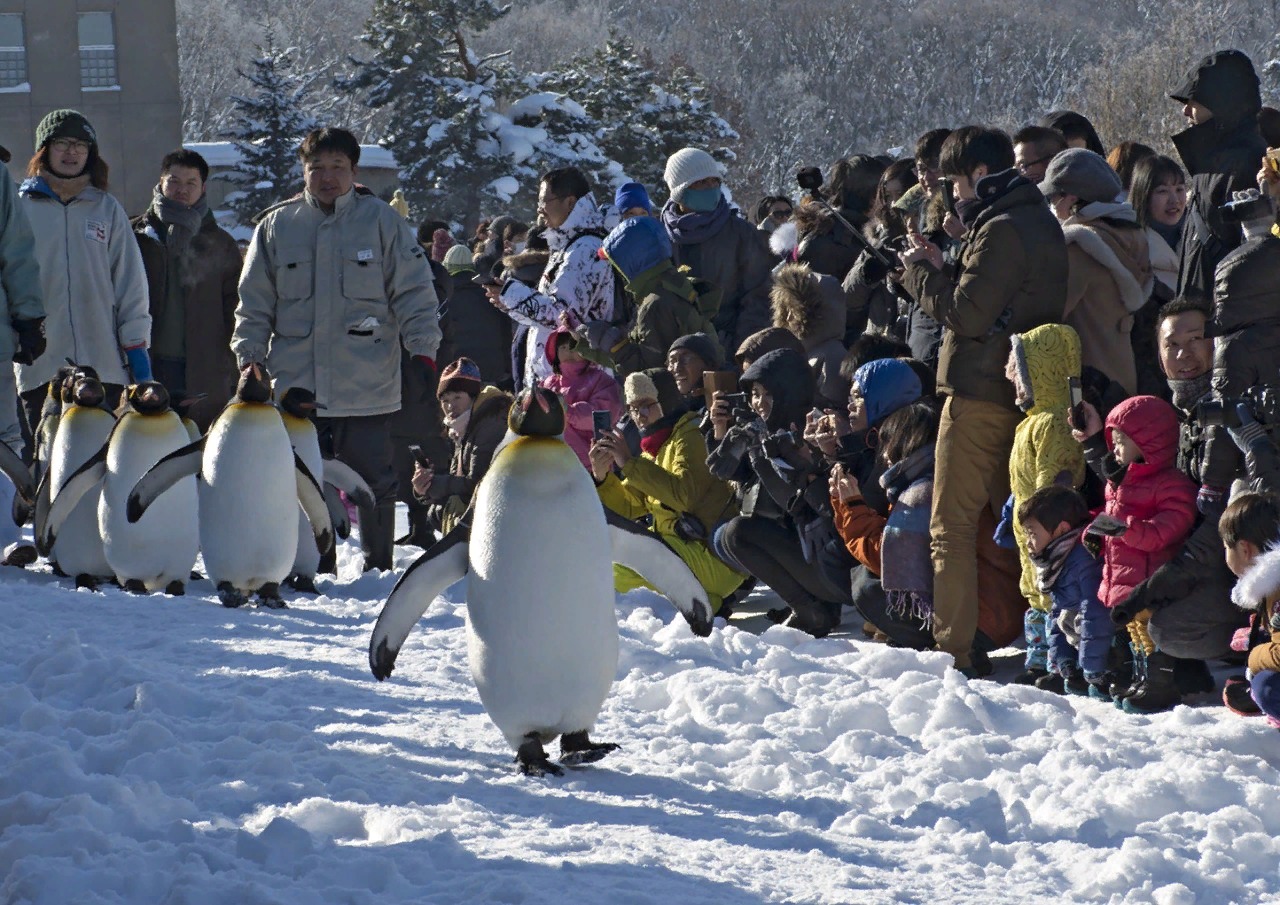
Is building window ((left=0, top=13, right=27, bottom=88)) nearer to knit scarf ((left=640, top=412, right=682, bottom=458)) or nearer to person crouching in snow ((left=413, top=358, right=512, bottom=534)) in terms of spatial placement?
person crouching in snow ((left=413, top=358, right=512, bottom=534))

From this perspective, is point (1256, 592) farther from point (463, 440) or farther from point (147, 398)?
point (147, 398)

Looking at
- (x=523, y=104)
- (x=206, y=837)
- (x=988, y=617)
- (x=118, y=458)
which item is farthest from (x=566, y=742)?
(x=523, y=104)

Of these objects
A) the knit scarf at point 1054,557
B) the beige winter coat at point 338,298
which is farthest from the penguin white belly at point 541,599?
the beige winter coat at point 338,298

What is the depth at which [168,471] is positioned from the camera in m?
6.52

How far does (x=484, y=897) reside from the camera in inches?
120

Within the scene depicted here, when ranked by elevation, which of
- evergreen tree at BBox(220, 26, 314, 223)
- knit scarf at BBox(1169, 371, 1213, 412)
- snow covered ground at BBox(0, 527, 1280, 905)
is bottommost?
snow covered ground at BBox(0, 527, 1280, 905)

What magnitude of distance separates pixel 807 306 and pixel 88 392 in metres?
3.03

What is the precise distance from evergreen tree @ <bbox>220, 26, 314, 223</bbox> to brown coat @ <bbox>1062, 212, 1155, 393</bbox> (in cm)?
2743

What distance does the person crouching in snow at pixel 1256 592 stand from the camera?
4234mm

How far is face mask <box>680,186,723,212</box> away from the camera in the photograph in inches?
302

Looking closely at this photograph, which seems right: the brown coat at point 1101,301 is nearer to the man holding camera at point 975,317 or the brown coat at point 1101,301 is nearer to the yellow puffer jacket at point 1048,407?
the man holding camera at point 975,317

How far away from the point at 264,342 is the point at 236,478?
1.06 metres

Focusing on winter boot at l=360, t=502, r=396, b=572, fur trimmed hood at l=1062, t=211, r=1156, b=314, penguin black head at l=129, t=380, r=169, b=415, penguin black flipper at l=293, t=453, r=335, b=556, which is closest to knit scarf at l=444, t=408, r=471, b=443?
winter boot at l=360, t=502, r=396, b=572

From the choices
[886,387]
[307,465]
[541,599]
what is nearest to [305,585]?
[307,465]
